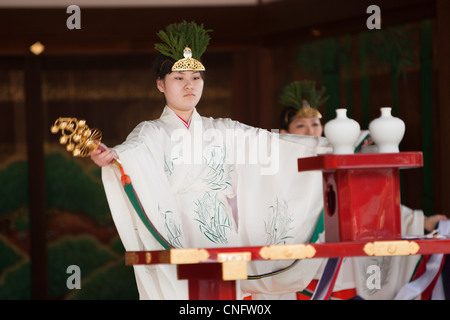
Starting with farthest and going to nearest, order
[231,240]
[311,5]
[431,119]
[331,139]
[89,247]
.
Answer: [89,247] < [311,5] < [431,119] < [231,240] < [331,139]

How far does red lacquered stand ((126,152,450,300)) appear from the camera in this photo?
3.13 meters

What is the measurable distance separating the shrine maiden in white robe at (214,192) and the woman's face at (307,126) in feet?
3.53

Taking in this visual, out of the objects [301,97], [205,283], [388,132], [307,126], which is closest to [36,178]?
[301,97]

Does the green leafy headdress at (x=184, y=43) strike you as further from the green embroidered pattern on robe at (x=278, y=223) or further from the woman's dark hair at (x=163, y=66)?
the green embroidered pattern on robe at (x=278, y=223)

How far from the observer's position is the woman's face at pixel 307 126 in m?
5.18

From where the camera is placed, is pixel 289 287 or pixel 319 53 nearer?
pixel 289 287

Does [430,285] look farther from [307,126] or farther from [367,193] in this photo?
[367,193]

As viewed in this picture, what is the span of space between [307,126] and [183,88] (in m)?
1.60

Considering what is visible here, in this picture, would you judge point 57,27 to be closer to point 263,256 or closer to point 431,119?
point 431,119

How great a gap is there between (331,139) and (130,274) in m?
3.84

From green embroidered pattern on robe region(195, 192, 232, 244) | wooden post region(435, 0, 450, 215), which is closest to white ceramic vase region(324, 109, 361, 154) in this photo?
green embroidered pattern on robe region(195, 192, 232, 244)

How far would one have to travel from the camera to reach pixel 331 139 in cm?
339

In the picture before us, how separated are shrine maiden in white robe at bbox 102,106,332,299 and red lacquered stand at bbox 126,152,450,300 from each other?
30 centimetres
